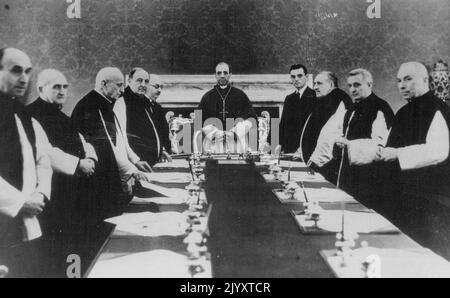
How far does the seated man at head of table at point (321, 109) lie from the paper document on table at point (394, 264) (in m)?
2.62

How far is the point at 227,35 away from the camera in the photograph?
16.4ft

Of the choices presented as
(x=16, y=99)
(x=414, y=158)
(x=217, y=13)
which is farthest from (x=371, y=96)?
(x=16, y=99)

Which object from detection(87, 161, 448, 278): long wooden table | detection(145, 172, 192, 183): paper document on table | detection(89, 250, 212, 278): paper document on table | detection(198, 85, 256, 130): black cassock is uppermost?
detection(198, 85, 256, 130): black cassock

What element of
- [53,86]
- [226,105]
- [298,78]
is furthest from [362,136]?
[53,86]

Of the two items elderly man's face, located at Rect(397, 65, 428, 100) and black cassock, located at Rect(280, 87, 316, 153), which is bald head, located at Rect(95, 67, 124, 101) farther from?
elderly man's face, located at Rect(397, 65, 428, 100)

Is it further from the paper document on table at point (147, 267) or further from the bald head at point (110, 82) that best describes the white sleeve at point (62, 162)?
the paper document on table at point (147, 267)

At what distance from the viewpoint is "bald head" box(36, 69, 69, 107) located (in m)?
4.32

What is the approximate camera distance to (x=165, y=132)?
17.2 ft

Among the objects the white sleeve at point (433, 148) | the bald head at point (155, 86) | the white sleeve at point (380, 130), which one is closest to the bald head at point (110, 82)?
the bald head at point (155, 86)

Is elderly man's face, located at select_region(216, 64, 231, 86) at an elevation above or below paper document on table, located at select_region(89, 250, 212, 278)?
above

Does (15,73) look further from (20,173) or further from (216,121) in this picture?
(216,121)

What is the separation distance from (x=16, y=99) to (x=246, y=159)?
216 centimetres

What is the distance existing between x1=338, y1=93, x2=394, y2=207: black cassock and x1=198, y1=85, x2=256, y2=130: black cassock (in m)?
0.89

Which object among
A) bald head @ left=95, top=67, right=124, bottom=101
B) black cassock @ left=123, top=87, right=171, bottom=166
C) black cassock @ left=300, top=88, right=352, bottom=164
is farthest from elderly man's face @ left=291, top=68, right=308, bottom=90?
bald head @ left=95, top=67, right=124, bottom=101
